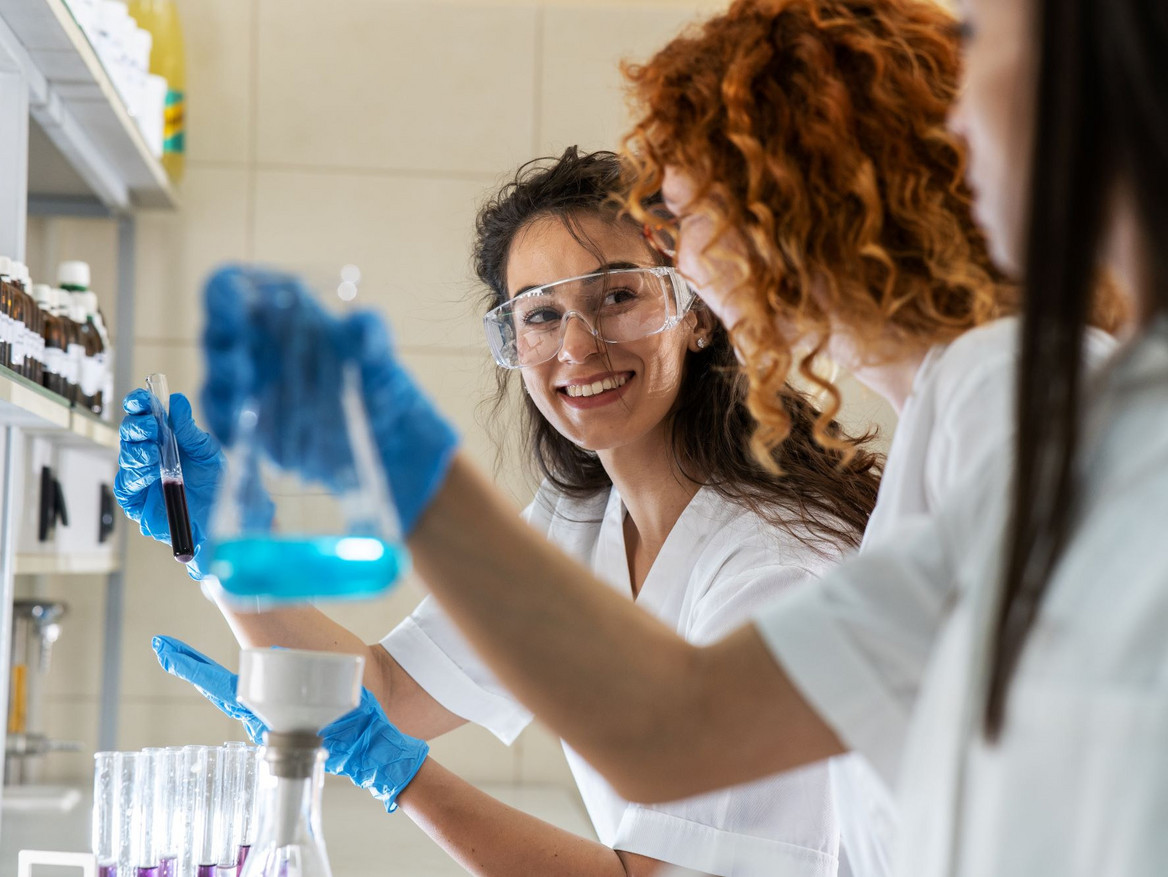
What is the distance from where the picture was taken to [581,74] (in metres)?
2.89

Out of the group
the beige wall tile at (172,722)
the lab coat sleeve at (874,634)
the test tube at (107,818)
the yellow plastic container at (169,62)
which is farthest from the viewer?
the beige wall tile at (172,722)

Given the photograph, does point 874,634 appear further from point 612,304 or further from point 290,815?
point 612,304

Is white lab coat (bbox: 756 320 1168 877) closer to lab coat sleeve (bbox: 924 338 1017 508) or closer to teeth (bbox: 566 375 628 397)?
lab coat sleeve (bbox: 924 338 1017 508)

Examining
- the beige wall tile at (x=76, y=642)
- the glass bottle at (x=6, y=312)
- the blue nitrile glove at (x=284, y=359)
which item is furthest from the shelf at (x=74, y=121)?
the blue nitrile glove at (x=284, y=359)

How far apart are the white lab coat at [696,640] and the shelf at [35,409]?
0.60 meters

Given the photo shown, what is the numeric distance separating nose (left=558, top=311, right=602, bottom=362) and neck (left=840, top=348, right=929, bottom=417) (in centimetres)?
59

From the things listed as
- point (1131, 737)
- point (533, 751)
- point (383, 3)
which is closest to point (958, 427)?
point (1131, 737)

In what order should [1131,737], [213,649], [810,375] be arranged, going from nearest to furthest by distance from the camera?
[1131,737], [810,375], [213,649]

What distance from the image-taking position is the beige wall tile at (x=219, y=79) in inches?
109

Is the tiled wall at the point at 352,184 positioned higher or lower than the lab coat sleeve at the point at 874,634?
higher

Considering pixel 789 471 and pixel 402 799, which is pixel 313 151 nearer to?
pixel 789 471

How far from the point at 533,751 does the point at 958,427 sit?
218 cm

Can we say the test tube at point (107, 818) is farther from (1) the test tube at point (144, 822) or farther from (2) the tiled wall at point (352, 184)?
(2) the tiled wall at point (352, 184)

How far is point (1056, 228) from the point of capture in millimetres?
539
